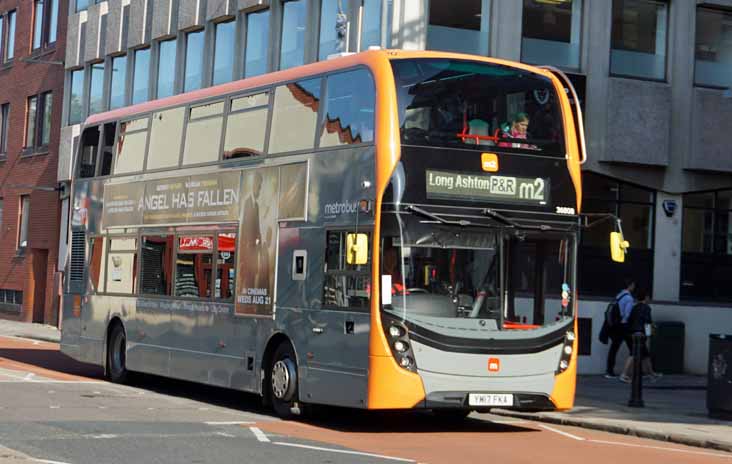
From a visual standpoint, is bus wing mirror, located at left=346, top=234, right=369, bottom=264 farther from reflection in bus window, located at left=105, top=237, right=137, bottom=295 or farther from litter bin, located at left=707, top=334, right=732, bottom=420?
reflection in bus window, located at left=105, top=237, right=137, bottom=295

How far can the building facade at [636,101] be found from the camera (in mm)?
25750

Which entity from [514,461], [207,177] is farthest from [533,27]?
[514,461]

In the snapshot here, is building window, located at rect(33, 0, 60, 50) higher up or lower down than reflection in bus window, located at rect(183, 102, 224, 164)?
higher up

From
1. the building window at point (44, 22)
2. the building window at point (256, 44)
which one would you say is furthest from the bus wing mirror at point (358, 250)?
the building window at point (44, 22)

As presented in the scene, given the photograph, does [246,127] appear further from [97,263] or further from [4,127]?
[4,127]

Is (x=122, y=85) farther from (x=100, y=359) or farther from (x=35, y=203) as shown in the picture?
(x=100, y=359)

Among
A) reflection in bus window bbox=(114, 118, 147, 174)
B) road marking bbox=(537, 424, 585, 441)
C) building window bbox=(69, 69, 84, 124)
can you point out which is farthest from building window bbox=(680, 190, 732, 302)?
building window bbox=(69, 69, 84, 124)

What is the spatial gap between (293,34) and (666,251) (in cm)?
943

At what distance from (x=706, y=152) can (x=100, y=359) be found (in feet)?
42.1

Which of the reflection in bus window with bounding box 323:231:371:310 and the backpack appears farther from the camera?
the backpack

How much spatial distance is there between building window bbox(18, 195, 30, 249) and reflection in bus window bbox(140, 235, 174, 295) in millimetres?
25961

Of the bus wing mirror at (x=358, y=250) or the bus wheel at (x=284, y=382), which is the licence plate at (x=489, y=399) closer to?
the bus wing mirror at (x=358, y=250)

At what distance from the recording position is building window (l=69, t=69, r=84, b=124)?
41.8m

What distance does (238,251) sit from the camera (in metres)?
17.6
